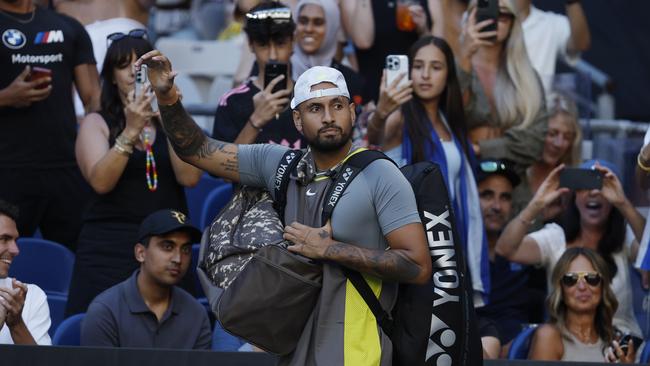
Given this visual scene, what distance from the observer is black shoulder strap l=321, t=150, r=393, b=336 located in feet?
17.9

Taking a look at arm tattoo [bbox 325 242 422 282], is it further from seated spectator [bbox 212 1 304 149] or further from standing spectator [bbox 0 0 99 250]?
standing spectator [bbox 0 0 99 250]

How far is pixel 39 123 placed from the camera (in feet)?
28.0

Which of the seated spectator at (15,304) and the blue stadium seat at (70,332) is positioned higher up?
the seated spectator at (15,304)

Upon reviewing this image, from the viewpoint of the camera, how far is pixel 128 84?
26.5ft

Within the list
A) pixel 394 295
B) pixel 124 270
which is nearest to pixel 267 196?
pixel 394 295

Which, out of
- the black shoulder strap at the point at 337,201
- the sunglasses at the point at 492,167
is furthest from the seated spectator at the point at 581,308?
the black shoulder strap at the point at 337,201

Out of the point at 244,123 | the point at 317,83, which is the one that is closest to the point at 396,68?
the point at 244,123

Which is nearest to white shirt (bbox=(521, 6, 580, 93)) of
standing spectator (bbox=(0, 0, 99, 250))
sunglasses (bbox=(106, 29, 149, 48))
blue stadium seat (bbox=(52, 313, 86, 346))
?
sunglasses (bbox=(106, 29, 149, 48))

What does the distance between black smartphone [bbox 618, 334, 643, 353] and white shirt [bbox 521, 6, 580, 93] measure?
2.93m

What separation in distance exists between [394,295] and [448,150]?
276cm

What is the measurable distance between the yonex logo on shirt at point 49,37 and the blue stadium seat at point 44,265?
4.23 feet

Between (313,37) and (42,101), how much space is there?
1.74 metres

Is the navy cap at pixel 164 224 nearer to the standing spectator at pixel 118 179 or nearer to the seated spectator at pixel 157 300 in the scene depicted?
the seated spectator at pixel 157 300

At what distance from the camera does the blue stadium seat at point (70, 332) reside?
7112mm
